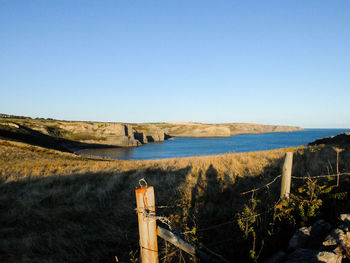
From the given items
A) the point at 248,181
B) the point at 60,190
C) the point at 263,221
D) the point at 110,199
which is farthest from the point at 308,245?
the point at 60,190

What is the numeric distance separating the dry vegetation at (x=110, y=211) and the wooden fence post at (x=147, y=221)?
852 mm

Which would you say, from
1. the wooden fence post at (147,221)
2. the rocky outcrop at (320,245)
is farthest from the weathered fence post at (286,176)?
the wooden fence post at (147,221)

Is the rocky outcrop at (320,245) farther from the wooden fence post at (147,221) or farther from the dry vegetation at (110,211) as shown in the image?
the wooden fence post at (147,221)

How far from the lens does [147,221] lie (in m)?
2.56

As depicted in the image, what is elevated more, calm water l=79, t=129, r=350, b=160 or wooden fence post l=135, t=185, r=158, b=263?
wooden fence post l=135, t=185, r=158, b=263

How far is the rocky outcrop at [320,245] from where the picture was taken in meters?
2.55

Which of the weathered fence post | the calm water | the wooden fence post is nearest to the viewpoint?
the wooden fence post

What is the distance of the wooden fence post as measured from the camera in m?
2.54

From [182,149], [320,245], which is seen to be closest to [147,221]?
[320,245]

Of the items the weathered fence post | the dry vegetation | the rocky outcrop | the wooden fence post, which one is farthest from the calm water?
the wooden fence post

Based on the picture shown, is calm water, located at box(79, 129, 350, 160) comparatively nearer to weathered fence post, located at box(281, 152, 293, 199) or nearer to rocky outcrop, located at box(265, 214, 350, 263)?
weathered fence post, located at box(281, 152, 293, 199)

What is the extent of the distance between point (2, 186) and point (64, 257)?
651 cm

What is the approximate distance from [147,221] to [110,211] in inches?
182

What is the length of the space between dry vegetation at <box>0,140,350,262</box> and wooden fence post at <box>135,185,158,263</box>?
2.80 feet
